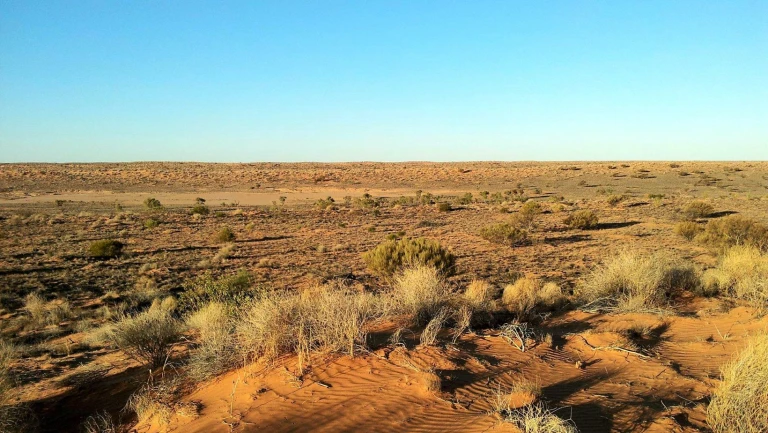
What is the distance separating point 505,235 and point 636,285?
411 inches

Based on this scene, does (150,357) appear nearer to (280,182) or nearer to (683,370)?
(683,370)

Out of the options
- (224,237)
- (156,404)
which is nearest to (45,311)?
(156,404)

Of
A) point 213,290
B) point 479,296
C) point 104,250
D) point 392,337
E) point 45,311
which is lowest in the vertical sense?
point 45,311

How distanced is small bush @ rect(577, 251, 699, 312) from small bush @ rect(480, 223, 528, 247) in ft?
28.7

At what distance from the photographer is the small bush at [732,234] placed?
15.9 meters

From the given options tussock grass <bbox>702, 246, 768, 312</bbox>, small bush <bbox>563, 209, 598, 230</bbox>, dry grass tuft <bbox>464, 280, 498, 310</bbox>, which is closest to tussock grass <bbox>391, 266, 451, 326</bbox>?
dry grass tuft <bbox>464, 280, 498, 310</bbox>

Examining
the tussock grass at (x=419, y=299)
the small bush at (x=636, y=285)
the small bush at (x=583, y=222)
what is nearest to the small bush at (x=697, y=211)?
the small bush at (x=583, y=222)

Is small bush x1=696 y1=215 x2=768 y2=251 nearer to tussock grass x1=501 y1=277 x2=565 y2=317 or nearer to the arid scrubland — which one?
the arid scrubland

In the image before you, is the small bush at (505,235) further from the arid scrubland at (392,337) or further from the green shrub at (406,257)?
the green shrub at (406,257)

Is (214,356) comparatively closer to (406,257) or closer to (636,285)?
(406,257)

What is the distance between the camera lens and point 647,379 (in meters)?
5.84

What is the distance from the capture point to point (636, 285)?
990cm

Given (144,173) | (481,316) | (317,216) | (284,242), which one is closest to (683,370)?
Answer: (481,316)

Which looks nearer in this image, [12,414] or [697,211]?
[12,414]
